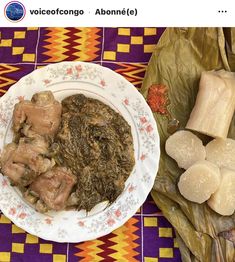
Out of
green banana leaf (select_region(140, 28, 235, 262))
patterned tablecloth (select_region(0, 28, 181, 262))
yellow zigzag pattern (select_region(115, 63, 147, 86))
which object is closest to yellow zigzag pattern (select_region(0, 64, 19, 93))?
patterned tablecloth (select_region(0, 28, 181, 262))

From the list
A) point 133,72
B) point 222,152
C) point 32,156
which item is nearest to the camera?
point 32,156

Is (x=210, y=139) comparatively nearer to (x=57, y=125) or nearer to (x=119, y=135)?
(x=119, y=135)

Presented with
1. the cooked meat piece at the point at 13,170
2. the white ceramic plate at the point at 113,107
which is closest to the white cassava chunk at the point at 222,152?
the white ceramic plate at the point at 113,107

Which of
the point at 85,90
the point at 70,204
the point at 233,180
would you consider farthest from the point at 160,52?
the point at 70,204

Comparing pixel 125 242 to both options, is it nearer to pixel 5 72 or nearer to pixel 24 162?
pixel 24 162

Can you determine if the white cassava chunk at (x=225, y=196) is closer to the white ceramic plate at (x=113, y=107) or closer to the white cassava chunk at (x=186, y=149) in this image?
the white cassava chunk at (x=186, y=149)

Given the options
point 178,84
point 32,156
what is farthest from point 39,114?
point 178,84

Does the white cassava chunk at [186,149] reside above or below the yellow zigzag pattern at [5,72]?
below
